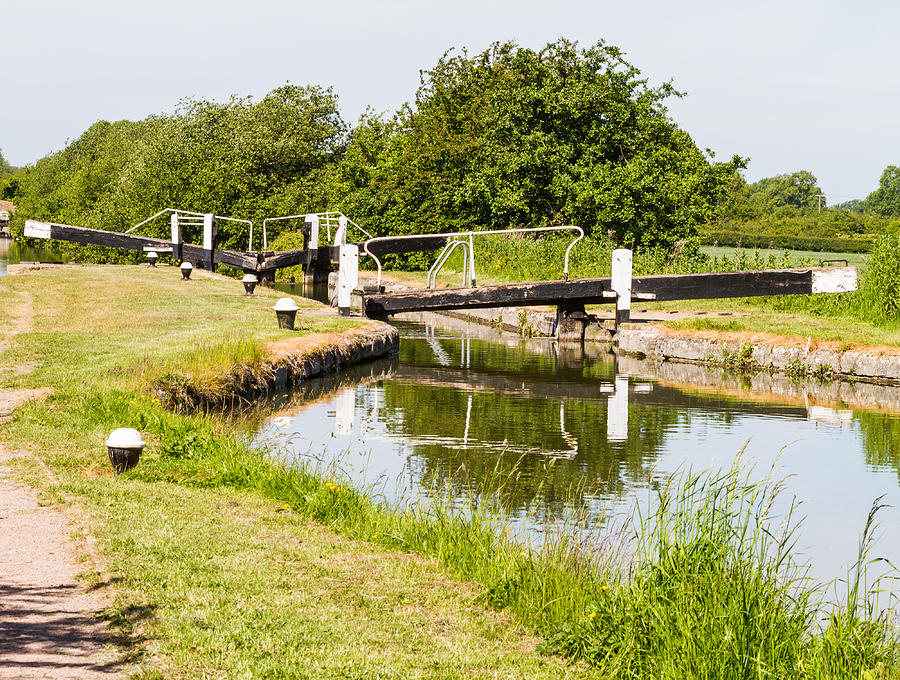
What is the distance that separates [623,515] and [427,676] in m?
4.39

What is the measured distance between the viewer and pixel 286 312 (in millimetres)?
18484

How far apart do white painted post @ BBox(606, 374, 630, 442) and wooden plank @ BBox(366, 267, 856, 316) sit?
432 centimetres

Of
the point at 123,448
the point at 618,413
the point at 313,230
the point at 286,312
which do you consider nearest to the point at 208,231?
the point at 313,230

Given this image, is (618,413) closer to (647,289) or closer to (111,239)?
(647,289)

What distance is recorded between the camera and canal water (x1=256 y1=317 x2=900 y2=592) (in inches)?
374

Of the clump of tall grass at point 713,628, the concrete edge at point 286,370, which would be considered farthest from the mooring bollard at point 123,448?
the clump of tall grass at point 713,628

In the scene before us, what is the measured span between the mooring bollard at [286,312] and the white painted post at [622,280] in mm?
7226

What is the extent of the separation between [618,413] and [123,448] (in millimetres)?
8236

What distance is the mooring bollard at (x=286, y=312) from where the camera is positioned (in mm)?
18391

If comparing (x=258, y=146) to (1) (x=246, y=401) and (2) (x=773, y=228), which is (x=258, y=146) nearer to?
(1) (x=246, y=401)

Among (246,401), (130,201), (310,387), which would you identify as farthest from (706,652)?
(130,201)

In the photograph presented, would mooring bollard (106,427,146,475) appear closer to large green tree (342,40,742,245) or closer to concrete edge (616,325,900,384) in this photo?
concrete edge (616,325,900,384)

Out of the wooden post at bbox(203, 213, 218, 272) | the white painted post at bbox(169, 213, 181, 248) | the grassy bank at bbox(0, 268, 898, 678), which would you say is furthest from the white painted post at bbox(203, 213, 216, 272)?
the grassy bank at bbox(0, 268, 898, 678)

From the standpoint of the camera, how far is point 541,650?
5.32 meters
